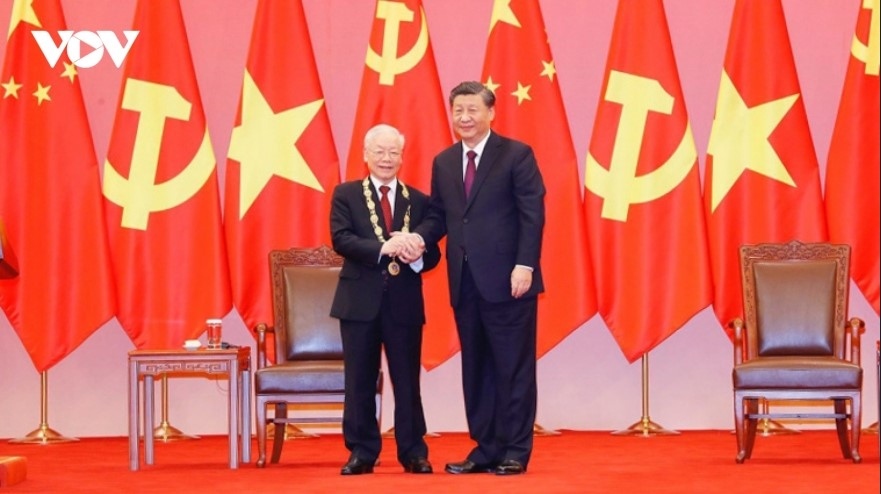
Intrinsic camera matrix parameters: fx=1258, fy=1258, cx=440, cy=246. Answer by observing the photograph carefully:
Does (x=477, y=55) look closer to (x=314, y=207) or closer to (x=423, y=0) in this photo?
(x=423, y=0)

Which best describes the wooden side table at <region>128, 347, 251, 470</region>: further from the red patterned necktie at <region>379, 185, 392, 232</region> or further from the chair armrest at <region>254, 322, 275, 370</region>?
the red patterned necktie at <region>379, 185, 392, 232</region>

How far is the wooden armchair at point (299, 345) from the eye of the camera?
621cm

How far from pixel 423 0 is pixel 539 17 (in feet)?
3.00

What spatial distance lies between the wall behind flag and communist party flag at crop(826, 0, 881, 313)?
0.52 m

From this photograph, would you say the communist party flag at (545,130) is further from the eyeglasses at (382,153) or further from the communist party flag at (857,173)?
the eyeglasses at (382,153)

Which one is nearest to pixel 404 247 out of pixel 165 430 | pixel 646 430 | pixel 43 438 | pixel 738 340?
pixel 738 340

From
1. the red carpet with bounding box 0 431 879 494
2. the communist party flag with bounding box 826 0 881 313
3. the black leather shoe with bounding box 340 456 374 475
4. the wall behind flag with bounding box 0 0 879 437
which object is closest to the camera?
the red carpet with bounding box 0 431 879 494

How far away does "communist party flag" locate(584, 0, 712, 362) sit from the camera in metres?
7.65

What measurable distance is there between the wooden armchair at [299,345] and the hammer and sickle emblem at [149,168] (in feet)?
3.11

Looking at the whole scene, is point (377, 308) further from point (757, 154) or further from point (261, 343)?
point (757, 154)

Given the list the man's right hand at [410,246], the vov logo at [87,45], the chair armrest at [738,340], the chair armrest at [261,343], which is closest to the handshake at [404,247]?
the man's right hand at [410,246]

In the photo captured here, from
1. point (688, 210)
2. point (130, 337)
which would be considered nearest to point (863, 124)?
point (688, 210)

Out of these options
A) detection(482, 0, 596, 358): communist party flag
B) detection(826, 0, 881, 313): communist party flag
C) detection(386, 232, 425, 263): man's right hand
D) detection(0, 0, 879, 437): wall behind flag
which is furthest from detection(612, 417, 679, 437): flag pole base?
detection(386, 232, 425, 263): man's right hand

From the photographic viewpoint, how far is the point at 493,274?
17.7 feet
